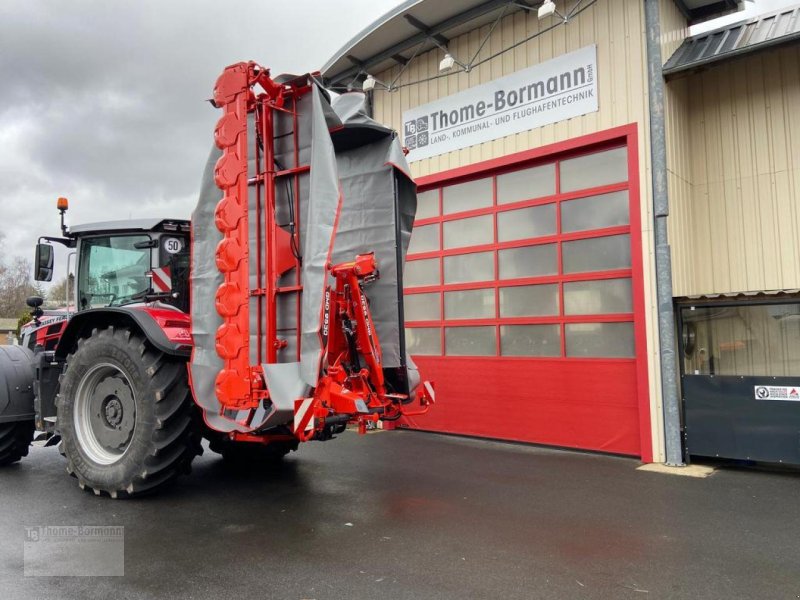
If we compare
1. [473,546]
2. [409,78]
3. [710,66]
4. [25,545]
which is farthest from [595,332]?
[25,545]

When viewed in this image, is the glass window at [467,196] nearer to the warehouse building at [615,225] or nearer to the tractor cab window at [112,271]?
the warehouse building at [615,225]

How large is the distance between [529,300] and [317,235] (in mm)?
4178

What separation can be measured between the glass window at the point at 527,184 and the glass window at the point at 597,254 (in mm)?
814

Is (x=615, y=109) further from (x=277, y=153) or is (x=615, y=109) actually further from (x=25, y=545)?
(x=25, y=545)

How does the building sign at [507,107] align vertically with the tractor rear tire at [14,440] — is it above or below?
above

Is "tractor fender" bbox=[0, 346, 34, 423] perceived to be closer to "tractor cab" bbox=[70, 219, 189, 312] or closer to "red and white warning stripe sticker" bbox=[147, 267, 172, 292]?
"tractor cab" bbox=[70, 219, 189, 312]

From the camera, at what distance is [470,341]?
8383 mm

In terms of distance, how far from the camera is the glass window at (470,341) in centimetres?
816

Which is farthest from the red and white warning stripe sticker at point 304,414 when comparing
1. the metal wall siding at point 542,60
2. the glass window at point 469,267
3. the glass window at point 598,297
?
the metal wall siding at point 542,60

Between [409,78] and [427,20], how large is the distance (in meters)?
1.03

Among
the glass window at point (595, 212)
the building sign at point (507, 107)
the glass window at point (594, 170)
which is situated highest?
the building sign at point (507, 107)

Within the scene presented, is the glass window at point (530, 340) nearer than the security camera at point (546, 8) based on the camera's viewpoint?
No

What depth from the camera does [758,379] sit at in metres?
6.04

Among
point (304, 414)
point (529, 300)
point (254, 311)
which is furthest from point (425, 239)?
point (304, 414)
